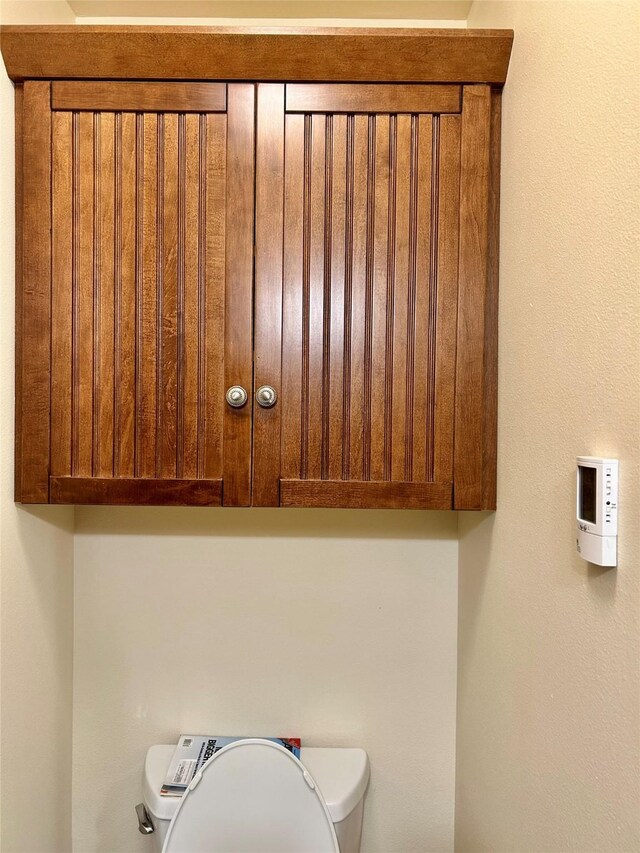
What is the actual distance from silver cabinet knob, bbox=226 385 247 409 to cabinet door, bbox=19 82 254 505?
0.02 m

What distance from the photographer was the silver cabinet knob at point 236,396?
1.04 metres

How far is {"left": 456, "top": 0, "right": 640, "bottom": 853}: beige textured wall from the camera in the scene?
0.63 m

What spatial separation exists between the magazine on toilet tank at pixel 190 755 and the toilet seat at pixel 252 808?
3.3 inches

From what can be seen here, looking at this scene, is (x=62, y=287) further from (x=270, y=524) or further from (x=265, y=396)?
(x=270, y=524)

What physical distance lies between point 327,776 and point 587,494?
926 millimetres

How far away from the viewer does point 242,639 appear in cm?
139

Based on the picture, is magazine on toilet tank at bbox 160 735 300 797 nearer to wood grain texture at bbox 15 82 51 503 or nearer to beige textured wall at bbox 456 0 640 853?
beige textured wall at bbox 456 0 640 853

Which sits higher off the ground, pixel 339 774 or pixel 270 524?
pixel 270 524

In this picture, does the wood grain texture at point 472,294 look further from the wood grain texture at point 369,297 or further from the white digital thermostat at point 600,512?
the white digital thermostat at point 600,512

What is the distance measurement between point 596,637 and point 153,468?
740 mm

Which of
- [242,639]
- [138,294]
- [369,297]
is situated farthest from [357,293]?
[242,639]

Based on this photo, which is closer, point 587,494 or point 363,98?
point 587,494

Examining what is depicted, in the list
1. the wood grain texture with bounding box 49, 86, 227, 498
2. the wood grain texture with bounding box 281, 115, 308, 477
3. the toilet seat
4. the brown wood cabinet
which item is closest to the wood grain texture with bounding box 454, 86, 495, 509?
the brown wood cabinet

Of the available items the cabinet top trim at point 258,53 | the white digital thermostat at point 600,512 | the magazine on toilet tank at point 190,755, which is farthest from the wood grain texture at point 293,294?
the magazine on toilet tank at point 190,755
